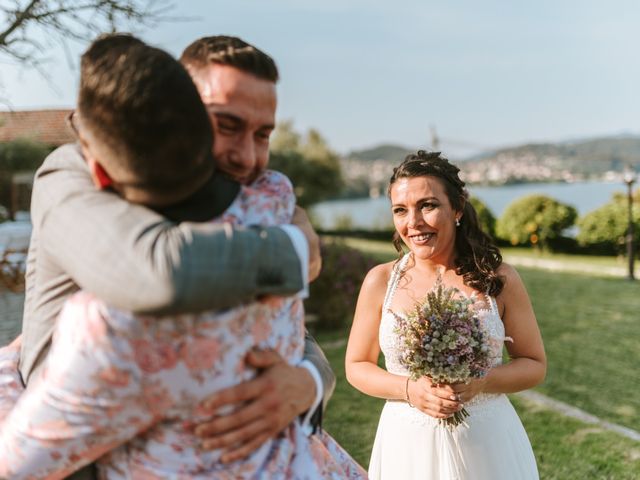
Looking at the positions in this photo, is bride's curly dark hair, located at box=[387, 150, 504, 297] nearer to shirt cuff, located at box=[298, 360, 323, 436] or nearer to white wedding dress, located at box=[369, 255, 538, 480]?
white wedding dress, located at box=[369, 255, 538, 480]

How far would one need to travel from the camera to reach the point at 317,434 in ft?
5.02

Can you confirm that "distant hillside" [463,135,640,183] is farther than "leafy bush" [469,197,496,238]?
Yes

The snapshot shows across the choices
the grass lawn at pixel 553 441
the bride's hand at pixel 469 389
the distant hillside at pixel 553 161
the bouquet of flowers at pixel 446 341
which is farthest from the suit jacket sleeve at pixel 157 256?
the distant hillside at pixel 553 161

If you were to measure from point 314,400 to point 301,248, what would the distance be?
1.34ft

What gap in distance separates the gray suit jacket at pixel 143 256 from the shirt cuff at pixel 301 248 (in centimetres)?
2

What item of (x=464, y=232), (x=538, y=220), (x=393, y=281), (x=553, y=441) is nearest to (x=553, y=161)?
(x=538, y=220)

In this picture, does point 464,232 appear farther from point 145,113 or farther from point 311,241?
point 145,113

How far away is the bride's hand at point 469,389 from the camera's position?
10.6 feet

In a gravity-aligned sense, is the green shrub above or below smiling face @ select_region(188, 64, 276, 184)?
above

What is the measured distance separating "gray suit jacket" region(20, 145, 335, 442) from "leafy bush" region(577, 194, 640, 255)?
2773 cm

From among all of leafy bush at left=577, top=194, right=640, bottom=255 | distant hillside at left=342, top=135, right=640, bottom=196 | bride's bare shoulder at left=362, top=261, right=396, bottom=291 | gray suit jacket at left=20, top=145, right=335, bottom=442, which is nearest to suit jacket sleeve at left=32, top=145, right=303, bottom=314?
gray suit jacket at left=20, top=145, right=335, bottom=442

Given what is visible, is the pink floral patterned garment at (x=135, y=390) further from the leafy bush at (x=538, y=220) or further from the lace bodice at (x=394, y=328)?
the leafy bush at (x=538, y=220)

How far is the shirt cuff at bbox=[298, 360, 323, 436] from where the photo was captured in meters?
1.45

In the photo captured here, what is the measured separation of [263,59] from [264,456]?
866 millimetres
